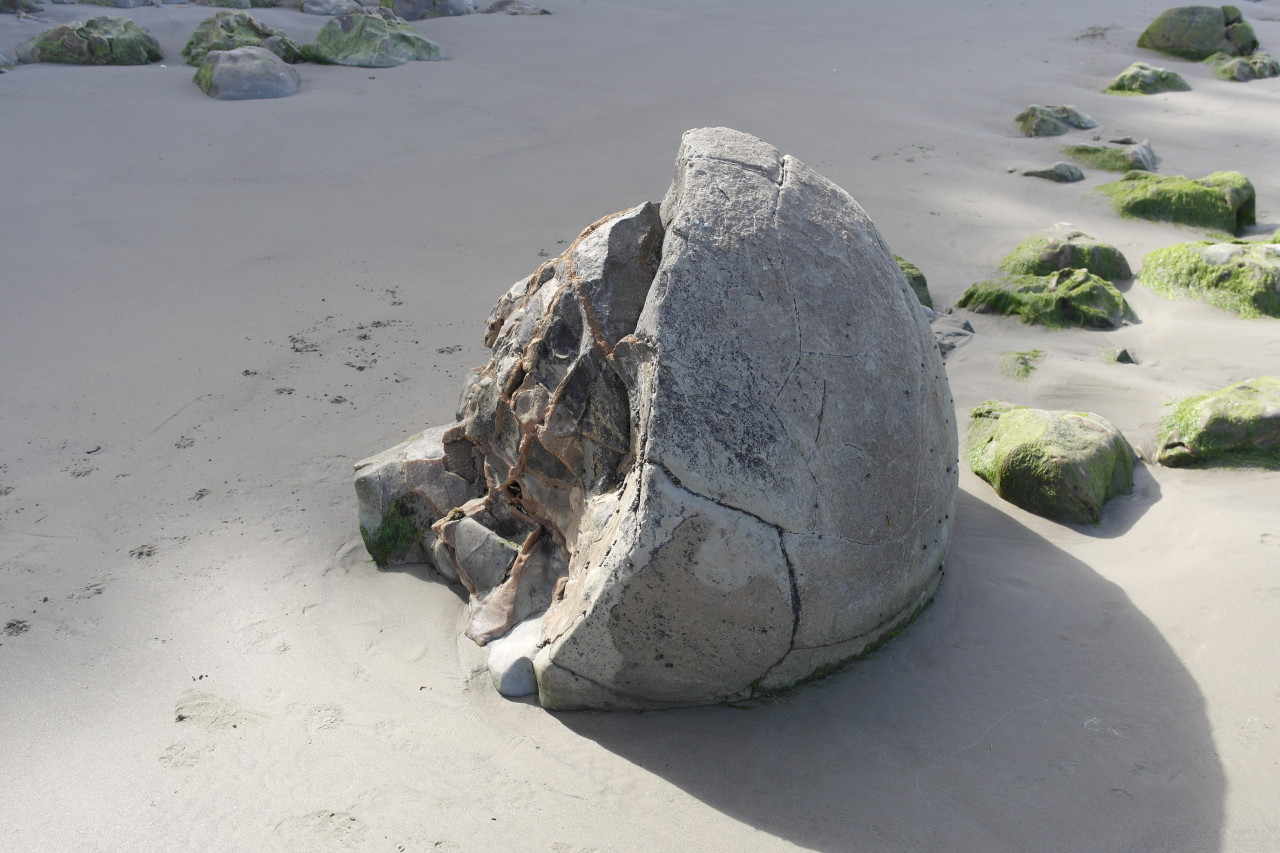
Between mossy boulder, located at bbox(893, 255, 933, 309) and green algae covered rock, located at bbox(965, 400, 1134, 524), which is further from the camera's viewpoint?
mossy boulder, located at bbox(893, 255, 933, 309)

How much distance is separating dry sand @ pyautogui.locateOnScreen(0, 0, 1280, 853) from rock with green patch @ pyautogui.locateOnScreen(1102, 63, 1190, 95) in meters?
1.94

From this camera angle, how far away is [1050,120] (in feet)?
29.2

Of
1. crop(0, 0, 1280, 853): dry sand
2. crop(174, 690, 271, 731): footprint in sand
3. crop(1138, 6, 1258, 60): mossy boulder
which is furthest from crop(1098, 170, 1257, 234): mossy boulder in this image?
crop(174, 690, 271, 731): footprint in sand

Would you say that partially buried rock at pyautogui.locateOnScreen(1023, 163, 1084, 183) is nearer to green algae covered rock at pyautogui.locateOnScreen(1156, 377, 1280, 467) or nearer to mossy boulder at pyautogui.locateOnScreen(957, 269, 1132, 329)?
mossy boulder at pyautogui.locateOnScreen(957, 269, 1132, 329)

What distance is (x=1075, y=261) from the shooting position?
238 inches

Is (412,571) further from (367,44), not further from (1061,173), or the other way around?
(367,44)

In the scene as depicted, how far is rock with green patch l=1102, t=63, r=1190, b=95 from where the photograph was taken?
33.9 feet

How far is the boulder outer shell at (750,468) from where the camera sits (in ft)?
8.38

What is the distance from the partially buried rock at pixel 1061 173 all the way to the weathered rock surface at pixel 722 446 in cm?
545

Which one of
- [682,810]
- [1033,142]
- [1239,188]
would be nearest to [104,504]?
[682,810]

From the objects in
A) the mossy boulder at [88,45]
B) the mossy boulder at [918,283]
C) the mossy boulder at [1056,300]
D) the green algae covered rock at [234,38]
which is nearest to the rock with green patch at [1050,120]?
the mossy boulder at [1056,300]

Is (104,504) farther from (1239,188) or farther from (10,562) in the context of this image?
(1239,188)

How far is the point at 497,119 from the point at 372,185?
1.80 m

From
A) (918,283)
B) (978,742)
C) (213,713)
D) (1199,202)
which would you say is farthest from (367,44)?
(978,742)
